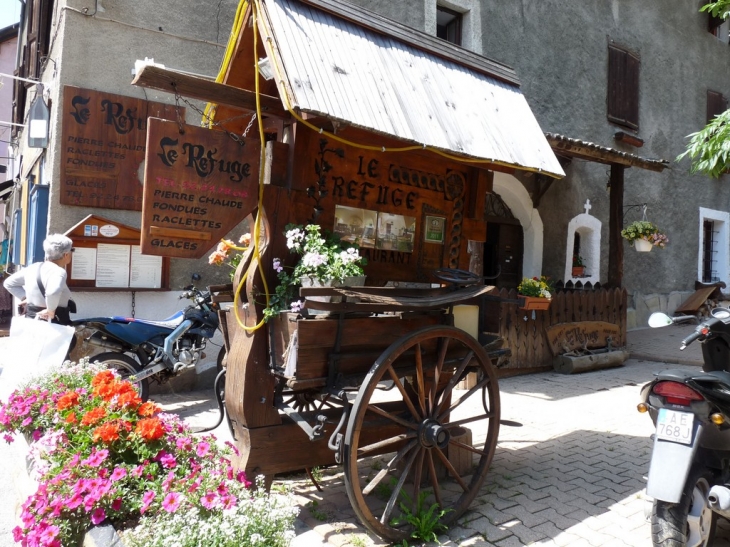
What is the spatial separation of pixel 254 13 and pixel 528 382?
19.1 ft

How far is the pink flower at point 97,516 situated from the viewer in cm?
234

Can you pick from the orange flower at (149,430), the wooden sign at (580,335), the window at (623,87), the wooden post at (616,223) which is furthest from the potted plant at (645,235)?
the orange flower at (149,430)

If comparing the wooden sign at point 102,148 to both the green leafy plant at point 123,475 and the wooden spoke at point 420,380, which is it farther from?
the wooden spoke at point 420,380

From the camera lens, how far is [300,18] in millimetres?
3311

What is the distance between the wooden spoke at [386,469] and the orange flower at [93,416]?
1.40 meters

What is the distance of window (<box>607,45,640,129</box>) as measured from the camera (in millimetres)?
11375

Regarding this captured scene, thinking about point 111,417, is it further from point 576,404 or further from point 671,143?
point 671,143

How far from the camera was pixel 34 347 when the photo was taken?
4.30 m

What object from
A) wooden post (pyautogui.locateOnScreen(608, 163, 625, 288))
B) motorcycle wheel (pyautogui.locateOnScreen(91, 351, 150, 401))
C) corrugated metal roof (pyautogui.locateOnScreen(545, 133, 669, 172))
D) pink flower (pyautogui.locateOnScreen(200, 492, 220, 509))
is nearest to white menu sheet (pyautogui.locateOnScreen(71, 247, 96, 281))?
motorcycle wheel (pyautogui.locateOnScreen(91, 351, 150, 401))

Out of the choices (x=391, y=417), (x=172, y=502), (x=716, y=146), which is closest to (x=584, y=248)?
(x=716, y=146)

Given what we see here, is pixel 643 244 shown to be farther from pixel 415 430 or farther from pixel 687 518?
pixel 415 430

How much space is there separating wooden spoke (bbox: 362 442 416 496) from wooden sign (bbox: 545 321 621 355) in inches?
210

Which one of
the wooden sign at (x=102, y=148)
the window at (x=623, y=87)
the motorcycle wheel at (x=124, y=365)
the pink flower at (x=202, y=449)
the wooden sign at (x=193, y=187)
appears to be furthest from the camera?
the window at (x=623, y=87)

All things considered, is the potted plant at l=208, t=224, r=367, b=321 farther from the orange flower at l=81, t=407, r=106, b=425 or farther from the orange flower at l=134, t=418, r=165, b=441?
the orange flower at l=81, t=407, r=106, b=425
